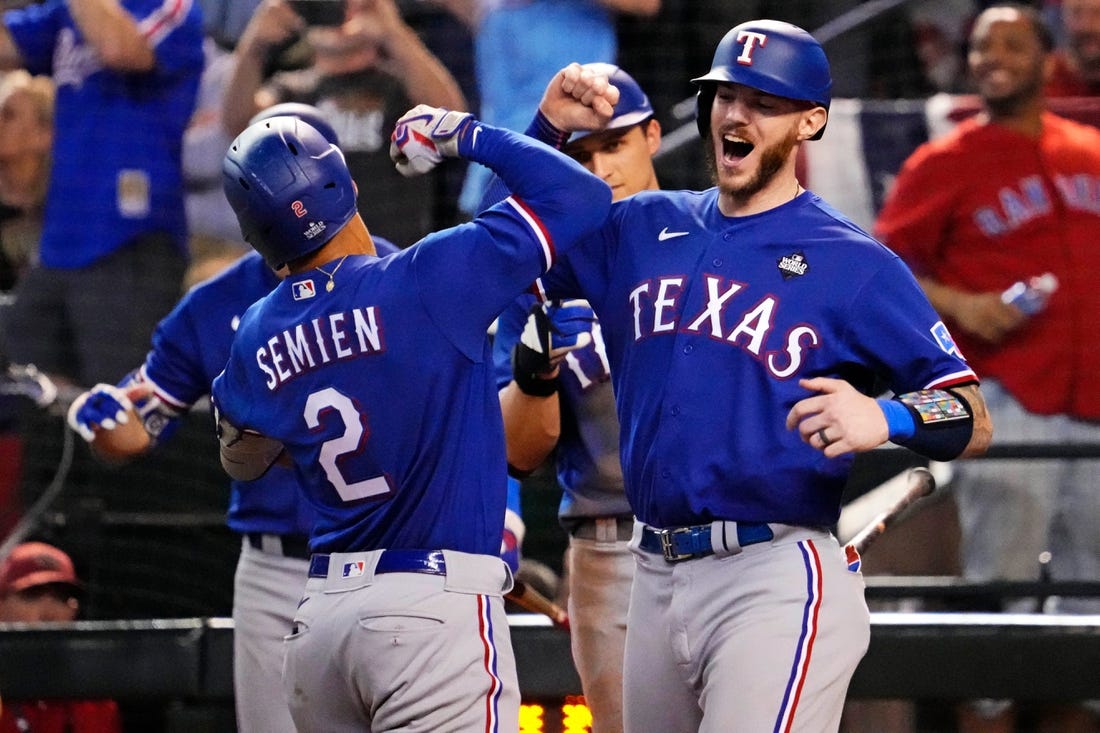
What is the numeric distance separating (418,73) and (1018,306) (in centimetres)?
229

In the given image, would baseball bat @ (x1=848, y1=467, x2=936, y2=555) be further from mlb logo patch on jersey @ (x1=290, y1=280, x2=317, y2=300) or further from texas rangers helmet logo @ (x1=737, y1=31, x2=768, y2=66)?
mlb logo patch on jersey @ (x1=290, y1=280, x2=317, y2=300)

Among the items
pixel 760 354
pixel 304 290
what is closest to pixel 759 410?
pixel 760 354

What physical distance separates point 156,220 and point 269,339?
3.04m

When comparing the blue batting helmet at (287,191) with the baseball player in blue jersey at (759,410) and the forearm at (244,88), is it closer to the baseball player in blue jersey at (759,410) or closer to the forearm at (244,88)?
the baseball player in blue jersey at (759,410)

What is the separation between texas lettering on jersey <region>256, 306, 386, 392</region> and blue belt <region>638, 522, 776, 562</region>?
669 millimetres

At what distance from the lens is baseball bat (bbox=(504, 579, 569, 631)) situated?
4449mm

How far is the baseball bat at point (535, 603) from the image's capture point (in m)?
4.45

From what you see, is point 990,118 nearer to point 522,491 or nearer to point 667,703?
point 522,491

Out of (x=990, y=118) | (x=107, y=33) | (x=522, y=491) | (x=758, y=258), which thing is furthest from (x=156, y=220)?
(x=758, y=258)

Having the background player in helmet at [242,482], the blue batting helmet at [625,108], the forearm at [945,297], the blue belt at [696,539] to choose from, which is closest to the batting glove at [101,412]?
the background player in helmet at [242,482]

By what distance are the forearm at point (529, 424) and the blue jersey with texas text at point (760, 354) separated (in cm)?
53

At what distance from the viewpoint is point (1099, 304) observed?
18.0ft

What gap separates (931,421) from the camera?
3.13 metres

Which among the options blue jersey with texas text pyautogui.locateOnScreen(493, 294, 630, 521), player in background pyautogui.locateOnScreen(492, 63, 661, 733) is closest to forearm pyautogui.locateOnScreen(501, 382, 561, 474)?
player in background pyautogui.locateOnScreen(492, 63, 661, 733)
